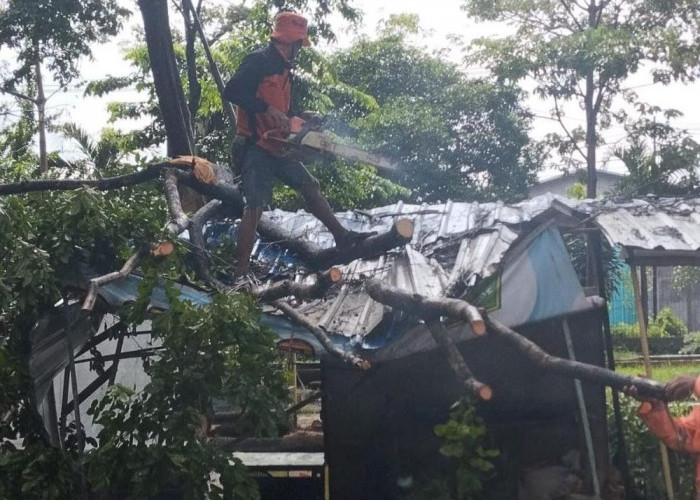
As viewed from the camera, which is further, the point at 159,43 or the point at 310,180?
the point at 159,43

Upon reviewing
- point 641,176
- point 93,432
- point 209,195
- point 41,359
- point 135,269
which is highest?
point 641,176

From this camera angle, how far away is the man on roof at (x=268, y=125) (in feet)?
20.9

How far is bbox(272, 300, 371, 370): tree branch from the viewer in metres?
5.37

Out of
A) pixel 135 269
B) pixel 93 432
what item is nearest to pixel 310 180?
pixel 135 269

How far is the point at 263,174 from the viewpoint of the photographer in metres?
6.60

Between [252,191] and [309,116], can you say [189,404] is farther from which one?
[309,116]

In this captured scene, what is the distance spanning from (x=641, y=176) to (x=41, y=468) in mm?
11031

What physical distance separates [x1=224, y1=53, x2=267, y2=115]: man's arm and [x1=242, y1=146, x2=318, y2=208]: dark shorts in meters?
0.35

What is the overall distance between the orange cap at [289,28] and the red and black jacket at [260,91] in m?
0.11

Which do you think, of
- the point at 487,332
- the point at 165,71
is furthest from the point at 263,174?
the point at 165,71

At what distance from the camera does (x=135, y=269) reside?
5988 mm

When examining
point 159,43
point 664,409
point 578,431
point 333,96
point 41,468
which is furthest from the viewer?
point 333,96

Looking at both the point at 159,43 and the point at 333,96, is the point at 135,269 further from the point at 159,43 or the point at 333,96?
the point at 333,96

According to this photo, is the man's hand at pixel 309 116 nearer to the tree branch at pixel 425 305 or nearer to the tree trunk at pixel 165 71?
the tree branch at pixel 425 305
